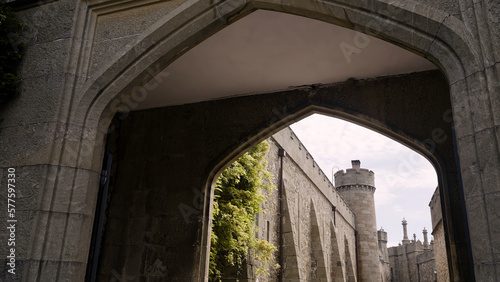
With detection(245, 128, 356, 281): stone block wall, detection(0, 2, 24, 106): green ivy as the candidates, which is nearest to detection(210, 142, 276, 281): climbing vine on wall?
detection(245, 128, 356, 281): stone block wall

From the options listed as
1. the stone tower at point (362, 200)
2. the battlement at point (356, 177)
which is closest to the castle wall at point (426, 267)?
the stone tower at point (362, 200)

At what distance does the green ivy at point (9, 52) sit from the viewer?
2846mm

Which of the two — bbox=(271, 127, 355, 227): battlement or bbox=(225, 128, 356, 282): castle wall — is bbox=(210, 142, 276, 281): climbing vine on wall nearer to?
bbox=(225, 128, 356, 282): castle wall

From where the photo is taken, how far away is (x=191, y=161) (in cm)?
492

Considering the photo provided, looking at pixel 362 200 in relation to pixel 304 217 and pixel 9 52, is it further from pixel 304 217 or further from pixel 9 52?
pixel 9 52

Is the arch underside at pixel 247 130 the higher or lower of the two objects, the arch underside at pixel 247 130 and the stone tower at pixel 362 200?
the lower

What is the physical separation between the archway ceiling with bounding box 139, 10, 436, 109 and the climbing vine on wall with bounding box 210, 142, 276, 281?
174 centimetres

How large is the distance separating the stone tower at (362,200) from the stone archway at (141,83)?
741 inches

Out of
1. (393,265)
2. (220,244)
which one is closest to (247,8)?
(220,244)

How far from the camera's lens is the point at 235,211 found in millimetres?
5984

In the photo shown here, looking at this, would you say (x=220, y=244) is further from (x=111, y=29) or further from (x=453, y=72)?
(x=453, y=72)

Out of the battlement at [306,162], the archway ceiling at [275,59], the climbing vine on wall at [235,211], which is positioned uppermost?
the battlement at [306,162]

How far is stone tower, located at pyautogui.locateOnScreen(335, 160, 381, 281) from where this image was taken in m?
20.2

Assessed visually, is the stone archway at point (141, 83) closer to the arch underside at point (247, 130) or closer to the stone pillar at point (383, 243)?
the arch underside at point (247, 130)
